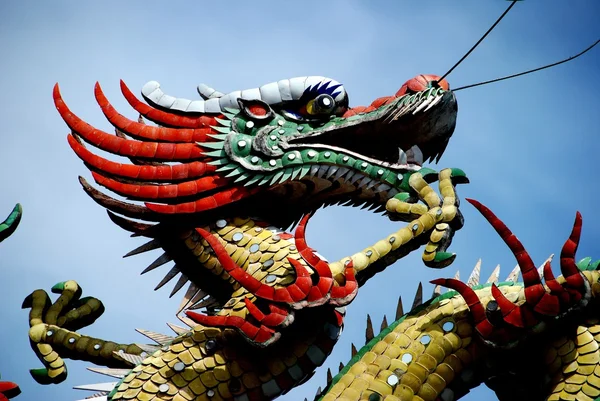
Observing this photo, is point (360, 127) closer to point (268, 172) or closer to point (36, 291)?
point (268, 172)

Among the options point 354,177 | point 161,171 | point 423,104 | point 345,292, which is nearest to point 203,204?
point 161,171

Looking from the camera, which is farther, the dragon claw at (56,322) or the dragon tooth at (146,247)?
the dragon tooth at (146,247)

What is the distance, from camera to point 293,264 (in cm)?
980

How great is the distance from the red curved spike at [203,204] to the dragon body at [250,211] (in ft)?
0.04

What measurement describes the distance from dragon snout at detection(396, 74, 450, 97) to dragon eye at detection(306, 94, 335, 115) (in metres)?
0.62

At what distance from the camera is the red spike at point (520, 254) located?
932cm

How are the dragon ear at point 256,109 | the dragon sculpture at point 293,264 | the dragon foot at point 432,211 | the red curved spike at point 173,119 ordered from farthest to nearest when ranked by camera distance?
the red curved spike at point 173,119 → the dragon ear at point 256,109 → the dragon foot at point 432,211 → the dragon sculpture at point 293,264

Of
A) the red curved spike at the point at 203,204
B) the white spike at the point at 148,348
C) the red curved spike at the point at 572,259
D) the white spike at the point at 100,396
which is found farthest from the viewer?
the red curved spike at the point at 203,204

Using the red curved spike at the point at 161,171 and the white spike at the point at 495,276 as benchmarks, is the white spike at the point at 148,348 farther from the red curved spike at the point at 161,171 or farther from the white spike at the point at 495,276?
→ the white spike at the point at 495,276

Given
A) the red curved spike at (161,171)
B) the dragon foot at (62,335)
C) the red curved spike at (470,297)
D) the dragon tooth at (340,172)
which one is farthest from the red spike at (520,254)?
the dragon foot at (62,335)

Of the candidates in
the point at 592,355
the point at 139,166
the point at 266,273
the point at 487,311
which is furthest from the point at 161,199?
the point at 592,355

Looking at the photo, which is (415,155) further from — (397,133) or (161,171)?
(161,171)

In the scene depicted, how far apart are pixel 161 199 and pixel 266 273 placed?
1.29 metres

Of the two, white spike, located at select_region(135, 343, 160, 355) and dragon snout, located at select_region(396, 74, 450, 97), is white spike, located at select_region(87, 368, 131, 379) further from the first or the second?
dragon snout, located at select_region(396, 74, 450, 97)
